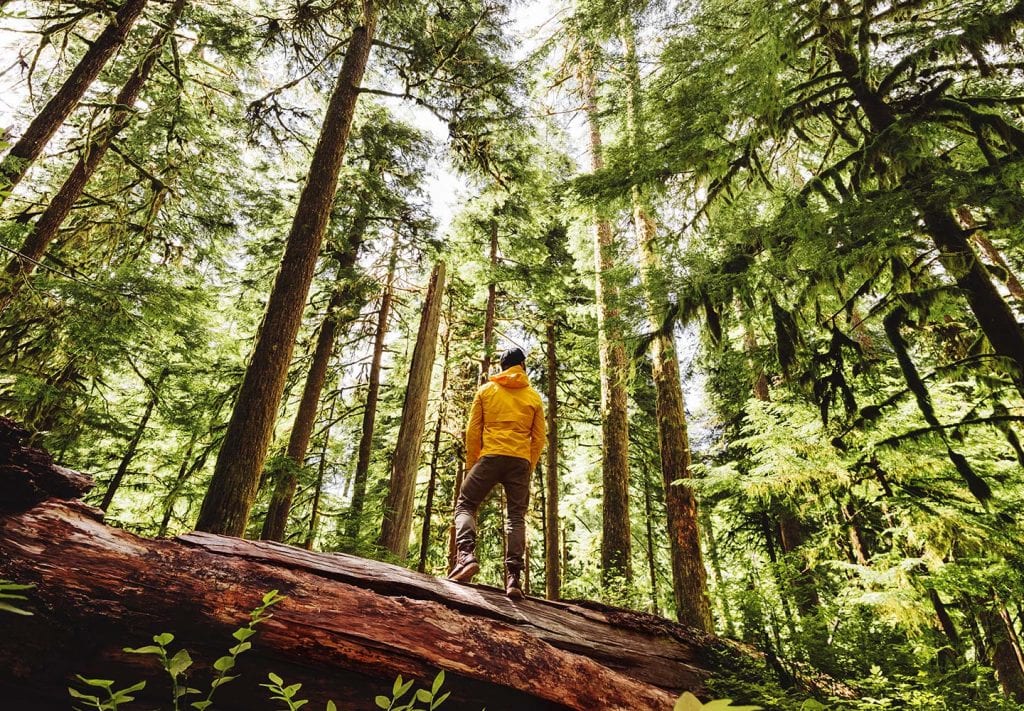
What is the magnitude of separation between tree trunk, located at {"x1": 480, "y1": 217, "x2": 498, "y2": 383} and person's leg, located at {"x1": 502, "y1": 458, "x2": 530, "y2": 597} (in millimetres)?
6633

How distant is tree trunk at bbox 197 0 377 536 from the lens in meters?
4.79

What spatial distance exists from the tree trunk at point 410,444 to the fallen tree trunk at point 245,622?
5175mm

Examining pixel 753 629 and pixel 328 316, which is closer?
pixel 753 629

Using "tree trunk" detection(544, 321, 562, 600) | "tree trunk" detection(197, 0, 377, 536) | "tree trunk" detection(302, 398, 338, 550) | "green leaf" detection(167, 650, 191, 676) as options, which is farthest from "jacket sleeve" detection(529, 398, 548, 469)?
"tree trunk" detection(302, 398, 338, 550)

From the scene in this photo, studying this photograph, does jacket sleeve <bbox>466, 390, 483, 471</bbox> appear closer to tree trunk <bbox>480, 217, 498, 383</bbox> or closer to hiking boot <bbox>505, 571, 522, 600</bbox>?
hiking boot <bbox>505, 571, 522, 600</bbox>

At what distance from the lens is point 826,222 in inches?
144

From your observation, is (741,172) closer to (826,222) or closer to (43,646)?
(826,222)

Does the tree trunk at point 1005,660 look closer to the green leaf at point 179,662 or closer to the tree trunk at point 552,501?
the tree trunk at point 552,501

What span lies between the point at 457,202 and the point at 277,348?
853cm

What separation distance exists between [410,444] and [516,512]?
16.4 feet

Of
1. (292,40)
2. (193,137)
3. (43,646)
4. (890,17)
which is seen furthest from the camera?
(193,137)

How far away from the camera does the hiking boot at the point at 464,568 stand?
445cm

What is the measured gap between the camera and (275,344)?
5.38 metres

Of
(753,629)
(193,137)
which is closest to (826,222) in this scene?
(753,629)
